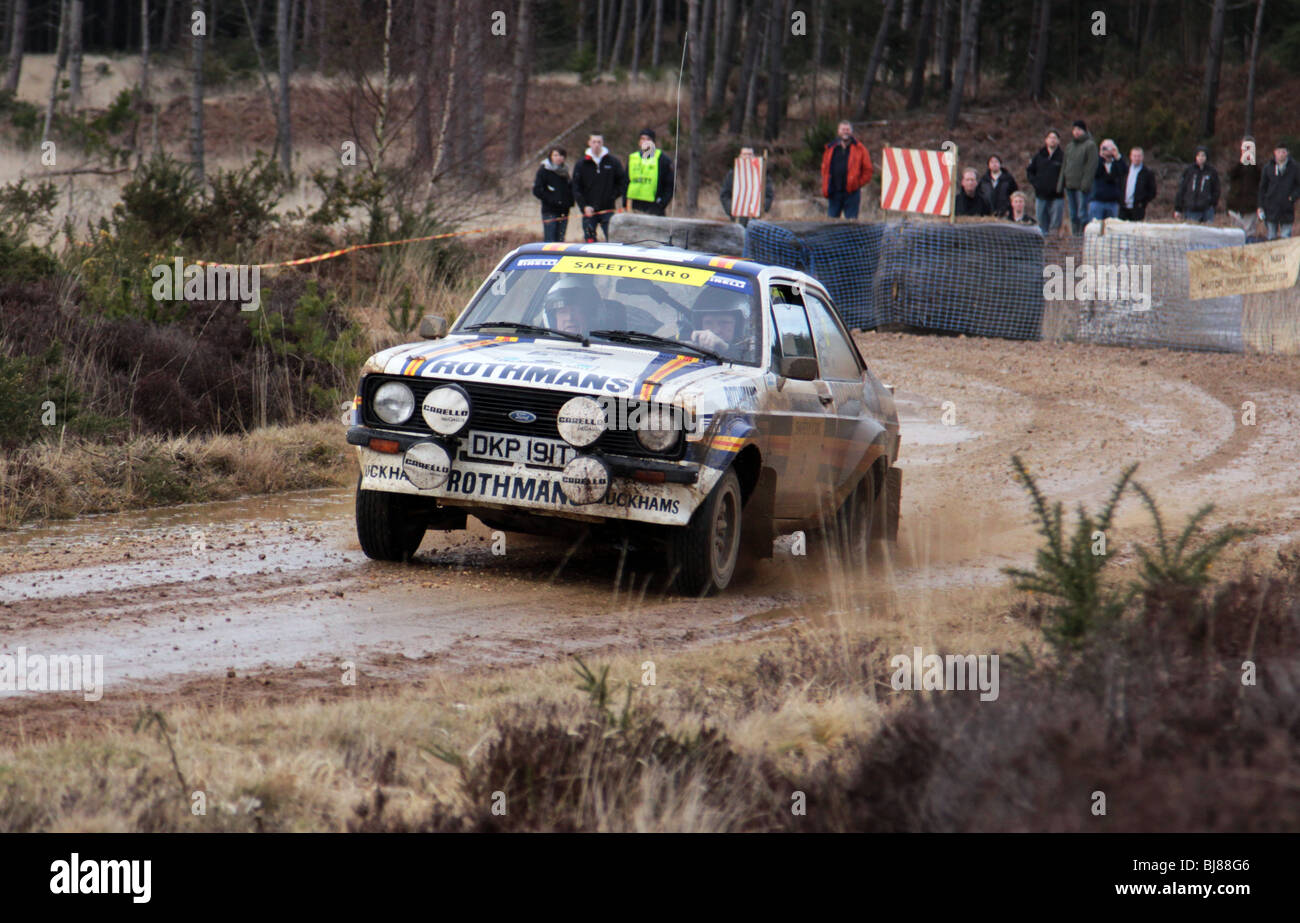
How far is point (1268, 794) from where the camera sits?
3.41 meters

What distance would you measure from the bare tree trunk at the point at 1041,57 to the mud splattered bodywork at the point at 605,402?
48.1 metres

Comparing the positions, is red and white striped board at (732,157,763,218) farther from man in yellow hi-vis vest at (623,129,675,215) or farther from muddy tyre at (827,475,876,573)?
muddy tyre at (827,475,876,573)

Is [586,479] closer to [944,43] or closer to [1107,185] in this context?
Result: [1107,185]

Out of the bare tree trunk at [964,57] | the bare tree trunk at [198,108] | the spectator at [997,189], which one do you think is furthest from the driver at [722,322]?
the bare tree trunk at [964,57]

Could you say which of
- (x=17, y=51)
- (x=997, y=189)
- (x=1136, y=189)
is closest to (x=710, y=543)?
(x=997, y=189)

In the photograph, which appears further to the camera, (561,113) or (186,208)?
(561,113)

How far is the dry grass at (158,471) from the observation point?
9727 mm

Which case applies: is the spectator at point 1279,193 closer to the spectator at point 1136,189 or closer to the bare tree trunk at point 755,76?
the spectator at point 1136,189

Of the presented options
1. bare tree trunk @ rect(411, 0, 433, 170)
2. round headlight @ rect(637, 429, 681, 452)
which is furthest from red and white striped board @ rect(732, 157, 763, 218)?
round headlight @ rect(637, 429, 681, 452)

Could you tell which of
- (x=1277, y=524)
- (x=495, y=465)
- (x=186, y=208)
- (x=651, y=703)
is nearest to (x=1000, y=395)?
(x=1277, y=524)

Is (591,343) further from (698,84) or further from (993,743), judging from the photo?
(698,84)

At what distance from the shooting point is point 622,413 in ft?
24.5

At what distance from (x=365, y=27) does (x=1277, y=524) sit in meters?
14.7

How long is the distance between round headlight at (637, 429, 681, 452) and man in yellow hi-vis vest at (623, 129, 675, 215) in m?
15.4
